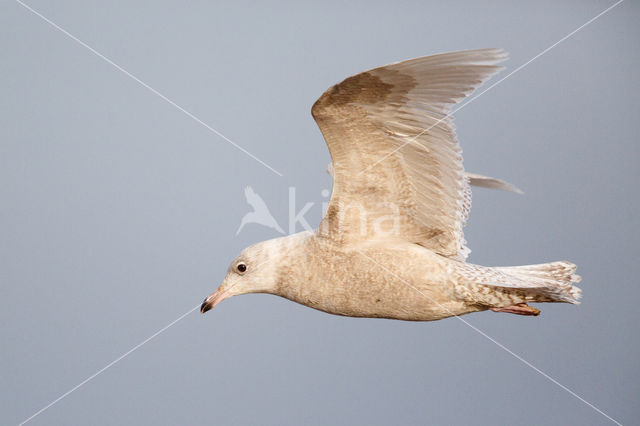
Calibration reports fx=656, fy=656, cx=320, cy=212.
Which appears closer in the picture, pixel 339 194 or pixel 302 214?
pixel 339 194

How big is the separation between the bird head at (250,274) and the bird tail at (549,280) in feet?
3.59

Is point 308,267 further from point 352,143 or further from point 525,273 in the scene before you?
point 525,273

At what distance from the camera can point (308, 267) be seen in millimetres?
3125

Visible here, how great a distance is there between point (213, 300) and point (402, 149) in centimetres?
116

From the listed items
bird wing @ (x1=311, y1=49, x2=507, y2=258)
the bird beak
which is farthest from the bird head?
bird wing @ (x1=311, y1=49, x2=507, y2=258)

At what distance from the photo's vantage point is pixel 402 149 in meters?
2.85

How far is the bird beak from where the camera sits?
313 centimetres

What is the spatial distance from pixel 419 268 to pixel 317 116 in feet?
2.85

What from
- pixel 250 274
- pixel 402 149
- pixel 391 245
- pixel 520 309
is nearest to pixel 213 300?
pixel 250 274

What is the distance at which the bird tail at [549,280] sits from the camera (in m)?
2.95

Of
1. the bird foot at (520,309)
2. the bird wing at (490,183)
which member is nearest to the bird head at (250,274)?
the bird foot at (520,309)

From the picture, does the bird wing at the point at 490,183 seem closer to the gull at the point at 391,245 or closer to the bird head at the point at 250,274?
the gull at the point at 391,245

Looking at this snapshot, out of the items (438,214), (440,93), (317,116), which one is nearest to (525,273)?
(438,214)

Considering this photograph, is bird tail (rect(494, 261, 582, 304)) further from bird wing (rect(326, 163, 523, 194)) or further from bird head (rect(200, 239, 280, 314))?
bird head (rect(200, 239, 280, 314))
